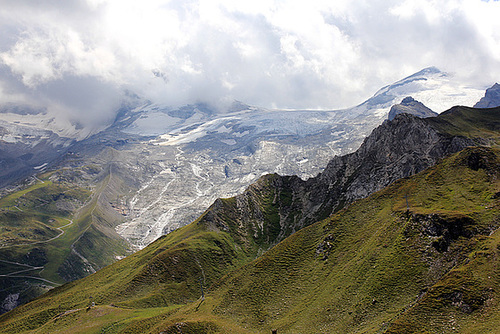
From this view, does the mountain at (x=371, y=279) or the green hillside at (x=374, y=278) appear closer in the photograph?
the green hillside at (x=374, y=278)

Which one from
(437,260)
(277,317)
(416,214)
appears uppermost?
(416,214)

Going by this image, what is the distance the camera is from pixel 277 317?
88.9 meters

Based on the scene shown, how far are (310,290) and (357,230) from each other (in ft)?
94.6

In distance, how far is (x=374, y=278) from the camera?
267 ft

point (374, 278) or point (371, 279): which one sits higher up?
point (374, 278)

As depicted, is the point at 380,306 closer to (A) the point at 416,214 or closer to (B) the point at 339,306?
(B) the point at 339,306

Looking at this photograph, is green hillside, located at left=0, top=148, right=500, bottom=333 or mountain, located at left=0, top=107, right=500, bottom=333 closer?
green hillside, located at left=0, top=148, right=500, bottom=333

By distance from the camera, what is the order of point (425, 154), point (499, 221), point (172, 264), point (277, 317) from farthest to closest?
point (425, 154) < point (172, 264) < point (277, 317) < point (499, 221)

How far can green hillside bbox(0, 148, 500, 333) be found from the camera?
195 ft

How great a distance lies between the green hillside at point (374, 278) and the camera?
195 feet

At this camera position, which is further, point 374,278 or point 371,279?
point 371,279

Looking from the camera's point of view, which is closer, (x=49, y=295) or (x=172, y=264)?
(x=172, y=264)

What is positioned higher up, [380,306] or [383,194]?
[383,194]

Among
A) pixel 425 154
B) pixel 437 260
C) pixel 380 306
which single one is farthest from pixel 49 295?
pixel 425 154
